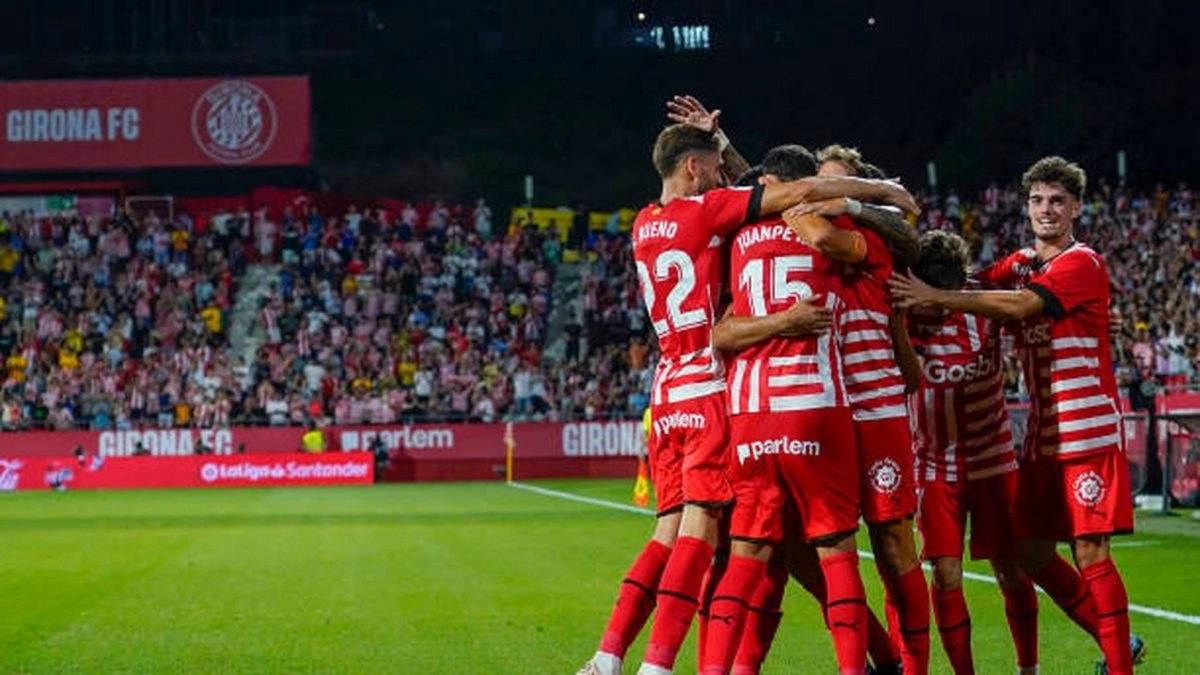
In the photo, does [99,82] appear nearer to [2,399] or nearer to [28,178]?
[28,178]

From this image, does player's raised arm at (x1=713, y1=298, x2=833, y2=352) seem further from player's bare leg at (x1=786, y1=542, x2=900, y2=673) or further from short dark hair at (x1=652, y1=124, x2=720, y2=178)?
player's bare leg at (x1=786, y1=542, x2=900, y2=673)

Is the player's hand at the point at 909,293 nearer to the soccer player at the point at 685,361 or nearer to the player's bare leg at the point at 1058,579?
the soccer player at the point at 685,361

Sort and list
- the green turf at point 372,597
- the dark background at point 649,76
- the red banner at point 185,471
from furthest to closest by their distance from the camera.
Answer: the dark background at point 649,76 < the red banner at point 185,471 < the green turf at point 372,597

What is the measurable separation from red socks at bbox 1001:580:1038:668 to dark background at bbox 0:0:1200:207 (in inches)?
2488

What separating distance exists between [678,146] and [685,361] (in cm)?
99

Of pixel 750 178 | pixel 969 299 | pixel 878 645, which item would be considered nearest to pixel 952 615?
pixel 878 645

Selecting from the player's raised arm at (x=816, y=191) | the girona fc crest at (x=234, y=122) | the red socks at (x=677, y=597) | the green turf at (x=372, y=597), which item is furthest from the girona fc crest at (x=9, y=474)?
the player's raised arm at (x=816, y=191)

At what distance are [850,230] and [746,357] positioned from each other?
2.33 ft

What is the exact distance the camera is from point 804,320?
8258 mm

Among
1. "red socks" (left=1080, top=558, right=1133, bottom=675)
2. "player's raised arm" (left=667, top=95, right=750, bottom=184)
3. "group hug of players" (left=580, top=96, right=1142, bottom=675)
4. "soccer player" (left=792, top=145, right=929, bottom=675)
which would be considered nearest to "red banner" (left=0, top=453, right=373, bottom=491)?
"player's raised arm" (left=667, top=95, right=750, bottom=184)

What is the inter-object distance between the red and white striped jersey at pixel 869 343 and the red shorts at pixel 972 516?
34.6 inches

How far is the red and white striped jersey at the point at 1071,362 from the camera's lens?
9.28m

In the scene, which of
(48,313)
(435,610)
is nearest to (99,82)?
(48,313)

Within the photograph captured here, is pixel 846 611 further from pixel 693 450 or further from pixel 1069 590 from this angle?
pixel 1069 590
